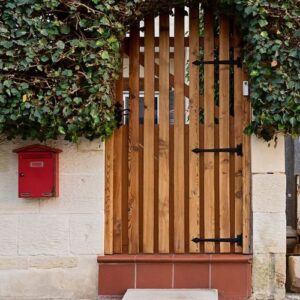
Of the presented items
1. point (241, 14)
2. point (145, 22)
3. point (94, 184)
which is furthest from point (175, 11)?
point (94, 184)

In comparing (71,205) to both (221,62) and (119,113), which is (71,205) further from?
(221,62)

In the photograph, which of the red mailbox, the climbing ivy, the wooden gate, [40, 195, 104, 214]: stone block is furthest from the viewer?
the wooden gate

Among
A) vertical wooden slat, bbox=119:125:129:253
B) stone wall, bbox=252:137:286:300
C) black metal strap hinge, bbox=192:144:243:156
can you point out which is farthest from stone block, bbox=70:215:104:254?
stone wall, bbox=252:137:286:300

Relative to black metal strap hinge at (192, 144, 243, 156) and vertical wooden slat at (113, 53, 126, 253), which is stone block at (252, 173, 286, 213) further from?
vertical wooden slat at (113, 53, 126, 253)

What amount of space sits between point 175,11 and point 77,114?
1.53 meters

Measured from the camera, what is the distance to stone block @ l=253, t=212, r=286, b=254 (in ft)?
15.7

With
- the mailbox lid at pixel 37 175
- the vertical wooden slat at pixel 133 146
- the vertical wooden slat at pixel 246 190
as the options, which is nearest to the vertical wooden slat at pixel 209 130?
the vertical wooden slat at pixel 246 190

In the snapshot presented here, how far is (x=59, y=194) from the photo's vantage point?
16.0 ft

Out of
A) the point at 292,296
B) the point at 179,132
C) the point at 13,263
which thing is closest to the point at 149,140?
the point at 179,132

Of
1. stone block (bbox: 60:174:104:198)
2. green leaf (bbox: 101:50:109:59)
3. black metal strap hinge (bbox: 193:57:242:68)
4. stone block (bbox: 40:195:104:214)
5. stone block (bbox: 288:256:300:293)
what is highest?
black metal strap hinge (bbox: 193:57:242:68)

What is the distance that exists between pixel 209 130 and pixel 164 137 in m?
0.44

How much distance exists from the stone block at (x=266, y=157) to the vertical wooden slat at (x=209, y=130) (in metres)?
0.41

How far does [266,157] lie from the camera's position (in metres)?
4.83

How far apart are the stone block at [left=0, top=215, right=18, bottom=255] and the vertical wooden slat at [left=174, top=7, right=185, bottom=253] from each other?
153 centimetres
